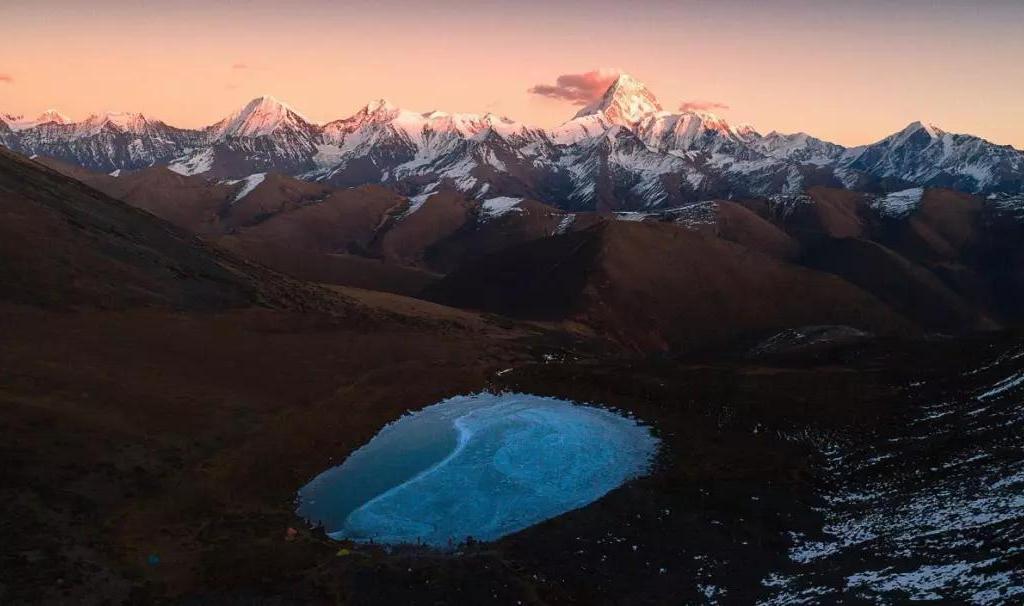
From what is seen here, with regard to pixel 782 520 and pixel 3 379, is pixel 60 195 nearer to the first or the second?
pixel 3 379

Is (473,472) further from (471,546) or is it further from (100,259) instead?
(100,259)

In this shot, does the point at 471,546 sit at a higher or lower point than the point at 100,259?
lower

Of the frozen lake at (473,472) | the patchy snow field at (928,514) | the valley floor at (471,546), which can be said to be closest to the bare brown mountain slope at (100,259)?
the valley floor at (471,546)

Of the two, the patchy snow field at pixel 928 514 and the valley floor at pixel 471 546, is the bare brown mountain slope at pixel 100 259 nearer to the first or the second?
the valley floor at pixel 471 546

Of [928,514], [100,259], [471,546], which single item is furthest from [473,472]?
[100,259]

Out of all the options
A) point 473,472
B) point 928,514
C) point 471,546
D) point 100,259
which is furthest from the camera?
point 100,259

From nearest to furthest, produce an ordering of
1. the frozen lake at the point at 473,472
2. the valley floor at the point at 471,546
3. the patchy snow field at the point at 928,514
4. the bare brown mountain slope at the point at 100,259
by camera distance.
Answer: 1. the patchy snow field at the point at 928,514
2. the valley floor at the point at 471,546
3. the frozen lake at the point at 473,472
4. the bare brown mountain slope at the point at 100,259

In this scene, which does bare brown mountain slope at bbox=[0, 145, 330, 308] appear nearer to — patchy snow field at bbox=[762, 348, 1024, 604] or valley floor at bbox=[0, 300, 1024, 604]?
valley floor at bbox=[0, 300, 1024, 604]

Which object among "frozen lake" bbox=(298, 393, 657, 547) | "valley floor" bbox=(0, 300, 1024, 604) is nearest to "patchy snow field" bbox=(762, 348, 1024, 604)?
"valley floor" bbox=(0, 300, 1024, 604)
